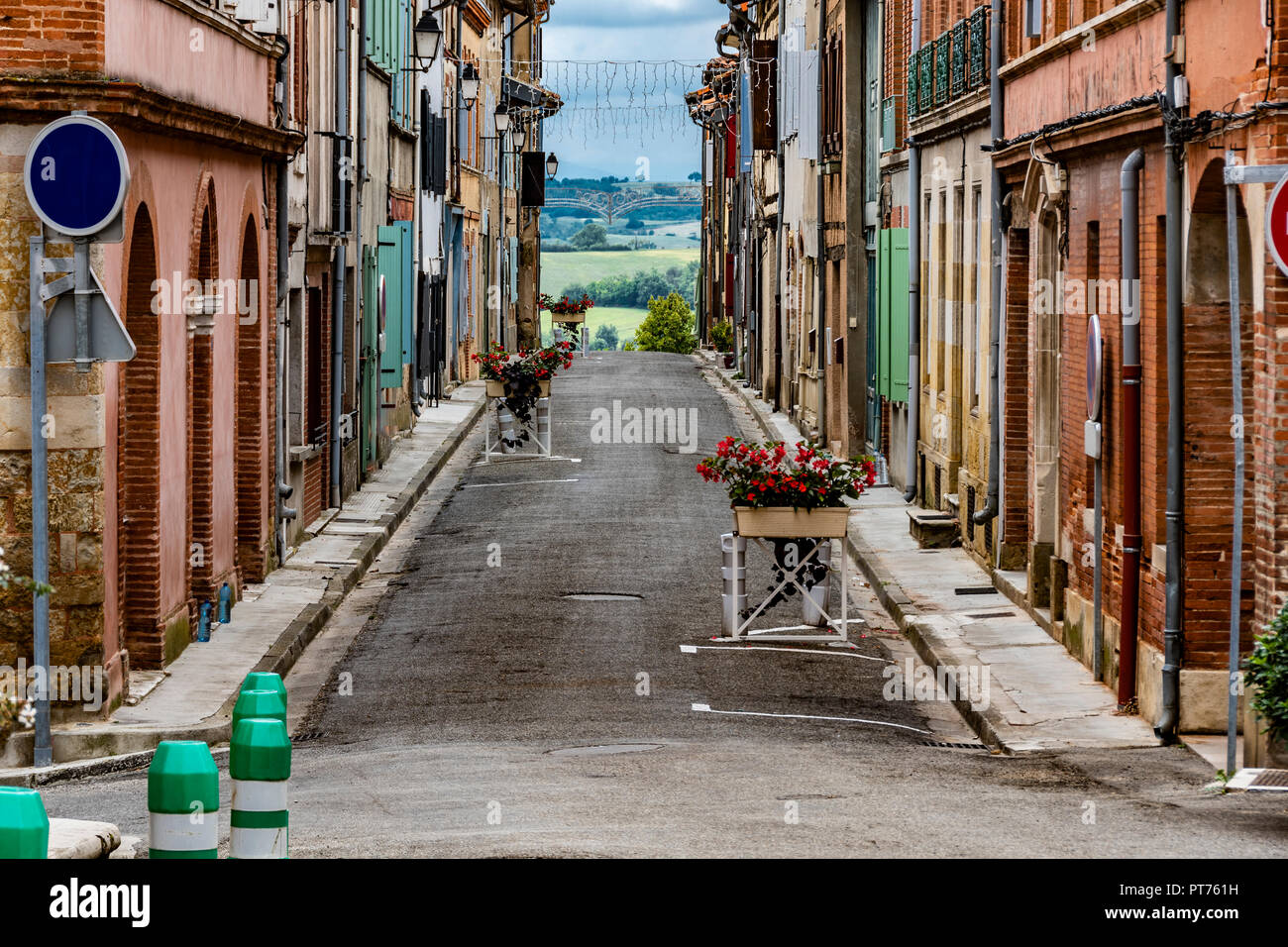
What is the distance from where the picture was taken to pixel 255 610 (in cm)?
1756

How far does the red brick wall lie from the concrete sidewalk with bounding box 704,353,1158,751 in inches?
264

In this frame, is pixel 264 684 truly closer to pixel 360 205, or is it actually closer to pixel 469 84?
pixel 360 205

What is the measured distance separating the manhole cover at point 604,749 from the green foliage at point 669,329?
64497 mm

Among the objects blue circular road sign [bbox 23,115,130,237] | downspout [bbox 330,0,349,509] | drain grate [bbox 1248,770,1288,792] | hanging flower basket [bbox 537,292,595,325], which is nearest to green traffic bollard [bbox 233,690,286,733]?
blue circular road sign [bbox 23,115,130,237]

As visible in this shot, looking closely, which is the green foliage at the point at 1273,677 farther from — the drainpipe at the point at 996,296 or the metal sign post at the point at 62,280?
the drainpipe at the point at 996,296

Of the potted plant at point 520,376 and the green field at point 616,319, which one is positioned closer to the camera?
the potted plant at point 520,376

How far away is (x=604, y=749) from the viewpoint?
11734mm

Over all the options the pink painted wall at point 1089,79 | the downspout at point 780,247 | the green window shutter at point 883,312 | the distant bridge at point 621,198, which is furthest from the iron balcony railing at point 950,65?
the distant bridge at point 621,198

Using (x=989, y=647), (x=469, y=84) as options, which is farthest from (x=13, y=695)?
(x=469, y=84)

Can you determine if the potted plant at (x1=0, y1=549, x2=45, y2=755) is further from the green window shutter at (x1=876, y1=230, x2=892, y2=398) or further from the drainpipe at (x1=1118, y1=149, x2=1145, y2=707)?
the green window shutter at (x1=876, y1=230, x2=892, y2=398)

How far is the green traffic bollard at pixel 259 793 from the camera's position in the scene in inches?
275

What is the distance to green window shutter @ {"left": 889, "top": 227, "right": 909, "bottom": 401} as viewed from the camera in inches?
998

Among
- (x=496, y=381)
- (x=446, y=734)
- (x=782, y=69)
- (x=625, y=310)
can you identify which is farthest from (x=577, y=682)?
(x=625, y=310)

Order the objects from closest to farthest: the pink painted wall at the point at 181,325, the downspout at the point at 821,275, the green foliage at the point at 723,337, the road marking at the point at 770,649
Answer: the pink painted wall at the point at 181,325, the road marking at the point at 770,649, the downspout at the point at 821,275, the green foliage at the point at 723,337
